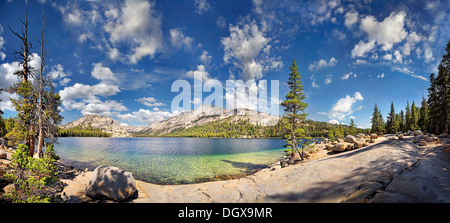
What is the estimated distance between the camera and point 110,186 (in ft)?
33.1

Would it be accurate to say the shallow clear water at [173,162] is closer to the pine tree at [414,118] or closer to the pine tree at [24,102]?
the pine tree at [24,102]

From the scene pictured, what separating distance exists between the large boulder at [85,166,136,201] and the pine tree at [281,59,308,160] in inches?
899

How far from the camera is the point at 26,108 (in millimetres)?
14125

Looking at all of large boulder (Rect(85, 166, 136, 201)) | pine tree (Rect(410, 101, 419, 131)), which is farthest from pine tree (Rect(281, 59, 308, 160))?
pine tree (Rect(410, 101, 419, 131))

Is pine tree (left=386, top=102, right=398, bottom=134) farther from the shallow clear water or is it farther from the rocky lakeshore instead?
the rocky lakeshore

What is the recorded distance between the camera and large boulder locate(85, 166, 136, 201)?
998cm

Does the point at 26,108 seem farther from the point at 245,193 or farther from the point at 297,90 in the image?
the point at 297,90

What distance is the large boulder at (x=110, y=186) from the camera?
32.7 feet
